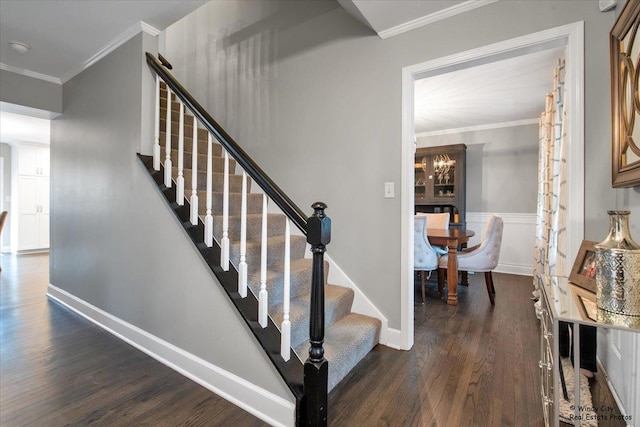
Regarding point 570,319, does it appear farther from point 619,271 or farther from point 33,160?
point 33,160

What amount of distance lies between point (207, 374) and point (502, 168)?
5243 mm

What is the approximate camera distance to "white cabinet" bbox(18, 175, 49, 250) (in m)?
6.46

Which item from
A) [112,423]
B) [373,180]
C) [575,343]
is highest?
[373,180]

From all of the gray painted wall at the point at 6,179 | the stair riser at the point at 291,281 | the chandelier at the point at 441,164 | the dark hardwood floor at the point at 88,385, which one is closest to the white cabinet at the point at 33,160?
the gray painted wall at the point at 6,179

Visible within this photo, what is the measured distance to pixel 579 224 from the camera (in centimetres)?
167

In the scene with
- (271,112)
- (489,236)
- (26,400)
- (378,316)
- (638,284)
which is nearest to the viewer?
(638,284)

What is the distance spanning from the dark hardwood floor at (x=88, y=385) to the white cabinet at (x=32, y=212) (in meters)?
5.33

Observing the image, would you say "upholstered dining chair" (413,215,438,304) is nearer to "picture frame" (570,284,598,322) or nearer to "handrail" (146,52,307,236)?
"picture frame" (570,284,598,322)

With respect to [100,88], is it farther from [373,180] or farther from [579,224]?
[579,224]

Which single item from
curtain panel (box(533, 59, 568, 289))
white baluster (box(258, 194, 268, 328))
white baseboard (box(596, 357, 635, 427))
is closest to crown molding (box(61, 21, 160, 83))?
white baluster (box(258, 194, 268, 328))

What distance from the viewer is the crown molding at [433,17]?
1.91 m

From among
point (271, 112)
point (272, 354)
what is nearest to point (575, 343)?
point (272, 354)

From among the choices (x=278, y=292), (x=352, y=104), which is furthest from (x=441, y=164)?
(x=278, y=292)

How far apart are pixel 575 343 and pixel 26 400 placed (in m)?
2.56
